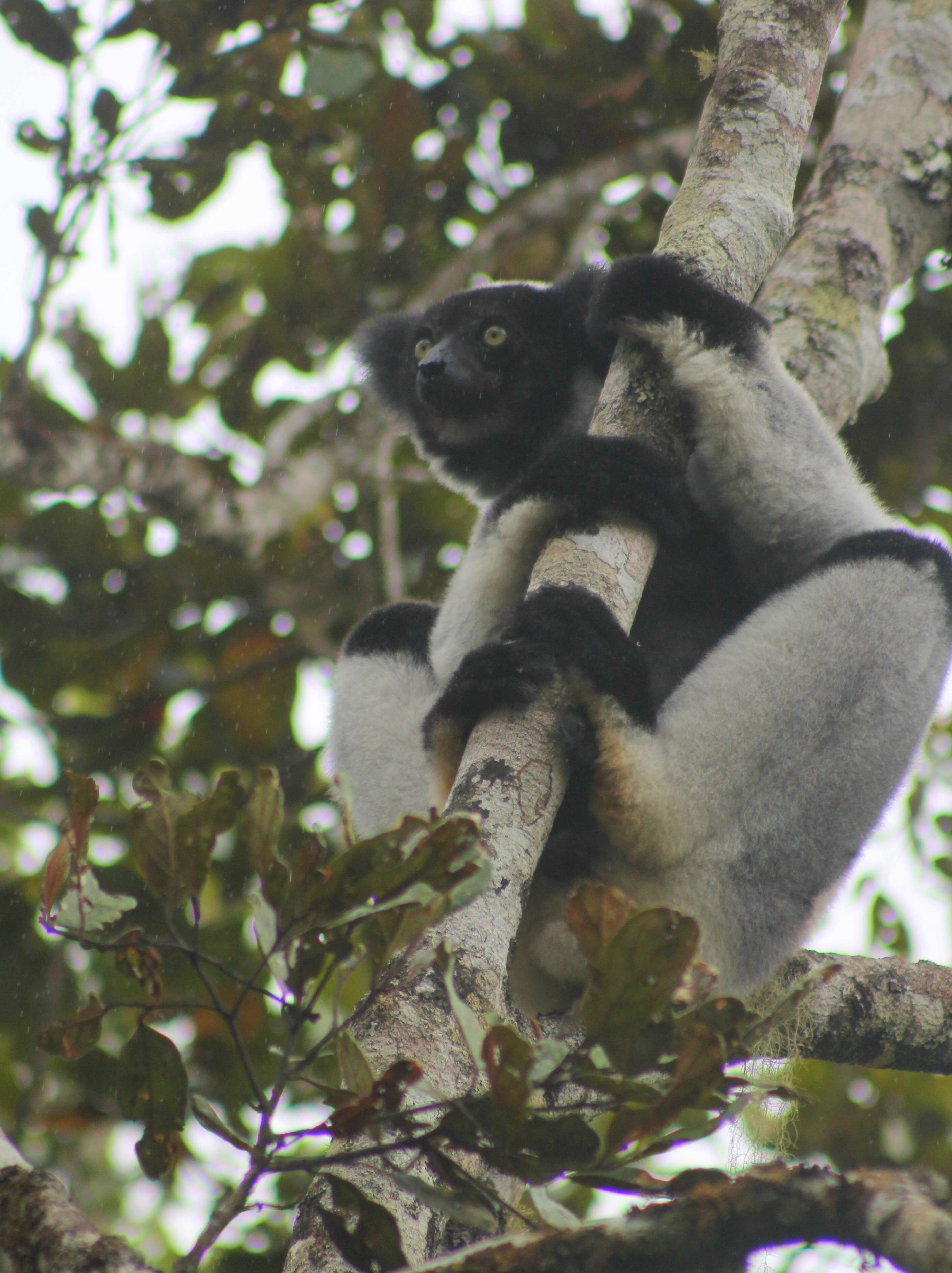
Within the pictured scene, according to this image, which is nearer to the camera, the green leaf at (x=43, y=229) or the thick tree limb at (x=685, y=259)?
the thick tree limb at (x=685, y=259)

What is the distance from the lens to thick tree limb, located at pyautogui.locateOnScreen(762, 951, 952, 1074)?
3100mm

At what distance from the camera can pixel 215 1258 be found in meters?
3.83

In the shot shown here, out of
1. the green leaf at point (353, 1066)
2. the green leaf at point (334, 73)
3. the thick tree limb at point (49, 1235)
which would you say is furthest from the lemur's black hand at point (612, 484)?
the green leaf at point (334, 73)

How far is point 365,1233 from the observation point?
4.06ft

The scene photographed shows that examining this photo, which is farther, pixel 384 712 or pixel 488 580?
pixel 384 712

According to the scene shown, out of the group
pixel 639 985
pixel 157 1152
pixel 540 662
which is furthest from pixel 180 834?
pixel 540 662

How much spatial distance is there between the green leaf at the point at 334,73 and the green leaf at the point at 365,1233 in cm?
525

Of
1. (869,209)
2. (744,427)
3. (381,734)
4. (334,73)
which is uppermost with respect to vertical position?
(334,73)

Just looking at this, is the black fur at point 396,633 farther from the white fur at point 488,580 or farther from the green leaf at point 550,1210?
the green leaf at point 550,1210

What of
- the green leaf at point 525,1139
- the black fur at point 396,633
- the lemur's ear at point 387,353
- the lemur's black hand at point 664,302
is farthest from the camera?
the lemur's ear at point 387,353

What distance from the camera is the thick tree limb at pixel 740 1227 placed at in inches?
36.2

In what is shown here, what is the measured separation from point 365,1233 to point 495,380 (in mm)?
2754

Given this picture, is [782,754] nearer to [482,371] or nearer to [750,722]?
[750,722]

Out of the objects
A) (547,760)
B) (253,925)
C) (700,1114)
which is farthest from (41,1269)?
(700,1114)
